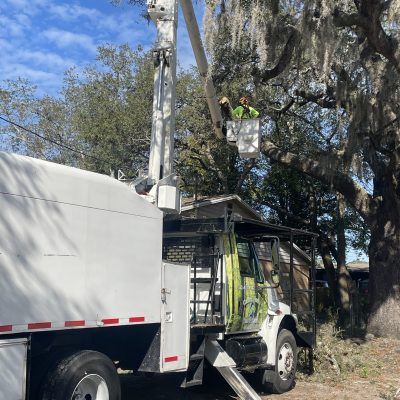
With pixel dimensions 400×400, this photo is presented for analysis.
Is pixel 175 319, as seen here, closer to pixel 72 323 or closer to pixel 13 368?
pixel 72 323

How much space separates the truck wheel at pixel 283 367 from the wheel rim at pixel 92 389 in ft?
13.2

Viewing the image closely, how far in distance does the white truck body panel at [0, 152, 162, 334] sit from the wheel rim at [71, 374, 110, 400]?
1.90ft

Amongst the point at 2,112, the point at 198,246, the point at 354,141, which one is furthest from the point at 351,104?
the point at 2,112

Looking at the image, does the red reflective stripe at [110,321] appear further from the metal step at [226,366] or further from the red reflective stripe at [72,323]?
the metal step at [226,366]

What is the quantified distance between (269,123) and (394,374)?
10977 millimetres

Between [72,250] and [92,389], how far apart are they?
150 cm

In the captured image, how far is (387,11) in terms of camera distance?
11.4m

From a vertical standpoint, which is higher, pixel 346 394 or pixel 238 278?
pixel 238 278

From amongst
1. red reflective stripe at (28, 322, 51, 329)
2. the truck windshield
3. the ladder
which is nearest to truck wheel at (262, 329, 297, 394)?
the truck windshield

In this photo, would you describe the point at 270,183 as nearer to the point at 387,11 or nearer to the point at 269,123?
the point at 269,123

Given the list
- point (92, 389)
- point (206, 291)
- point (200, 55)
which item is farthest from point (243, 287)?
point (200, 55)

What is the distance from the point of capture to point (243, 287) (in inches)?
338

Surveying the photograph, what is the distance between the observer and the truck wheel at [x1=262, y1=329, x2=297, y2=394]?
927 centimetres

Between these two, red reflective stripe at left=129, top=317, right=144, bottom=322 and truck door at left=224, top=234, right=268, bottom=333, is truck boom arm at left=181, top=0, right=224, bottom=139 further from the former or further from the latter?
red reflective stripe at left=129, top=317, right=144, bottom=322
